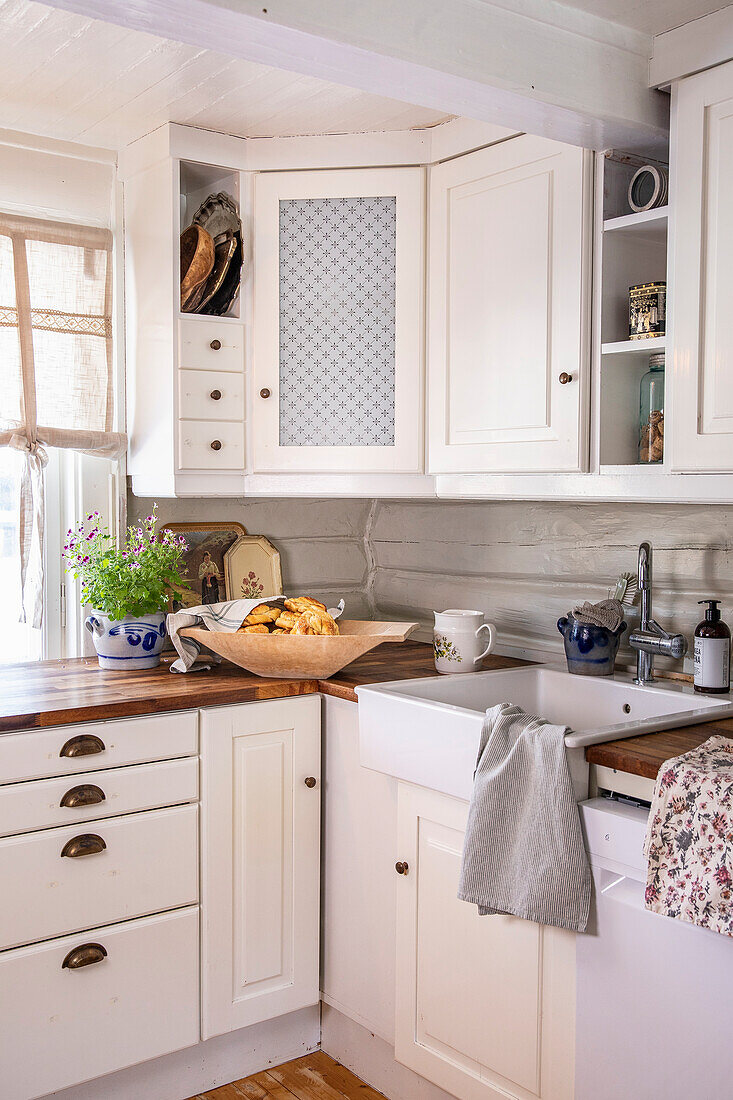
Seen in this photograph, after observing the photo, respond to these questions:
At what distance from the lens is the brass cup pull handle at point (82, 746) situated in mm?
2016

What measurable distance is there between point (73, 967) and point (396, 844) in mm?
702

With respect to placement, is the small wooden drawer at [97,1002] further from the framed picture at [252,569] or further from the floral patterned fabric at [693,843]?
the floral patterned fabric at [693,843]

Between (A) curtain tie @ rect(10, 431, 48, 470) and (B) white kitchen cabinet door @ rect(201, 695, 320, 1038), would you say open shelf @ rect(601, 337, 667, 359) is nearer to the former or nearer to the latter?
(B) white kitchen cabinet door @ rect(201, 695, 320, 1038)

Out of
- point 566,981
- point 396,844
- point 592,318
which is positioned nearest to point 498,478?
point 592,318

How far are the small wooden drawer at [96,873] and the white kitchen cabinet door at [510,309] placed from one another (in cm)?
106

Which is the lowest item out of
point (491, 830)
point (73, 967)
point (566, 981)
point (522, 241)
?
point (73, 967)

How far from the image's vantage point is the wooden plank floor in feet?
7.47

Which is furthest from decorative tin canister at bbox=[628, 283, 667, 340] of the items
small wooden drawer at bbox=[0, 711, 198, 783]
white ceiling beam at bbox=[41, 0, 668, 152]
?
small wooden drawer at bbox=[0, 711, 198, 783]

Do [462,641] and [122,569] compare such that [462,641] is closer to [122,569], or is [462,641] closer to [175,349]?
[122,569]

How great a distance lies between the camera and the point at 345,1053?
7.88ft

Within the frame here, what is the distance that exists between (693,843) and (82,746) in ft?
3.94

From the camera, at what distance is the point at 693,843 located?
1442 mm

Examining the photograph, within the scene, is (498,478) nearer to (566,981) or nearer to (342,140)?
(342,140)

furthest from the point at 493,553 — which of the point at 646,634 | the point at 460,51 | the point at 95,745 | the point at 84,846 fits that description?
the point at 460,51
